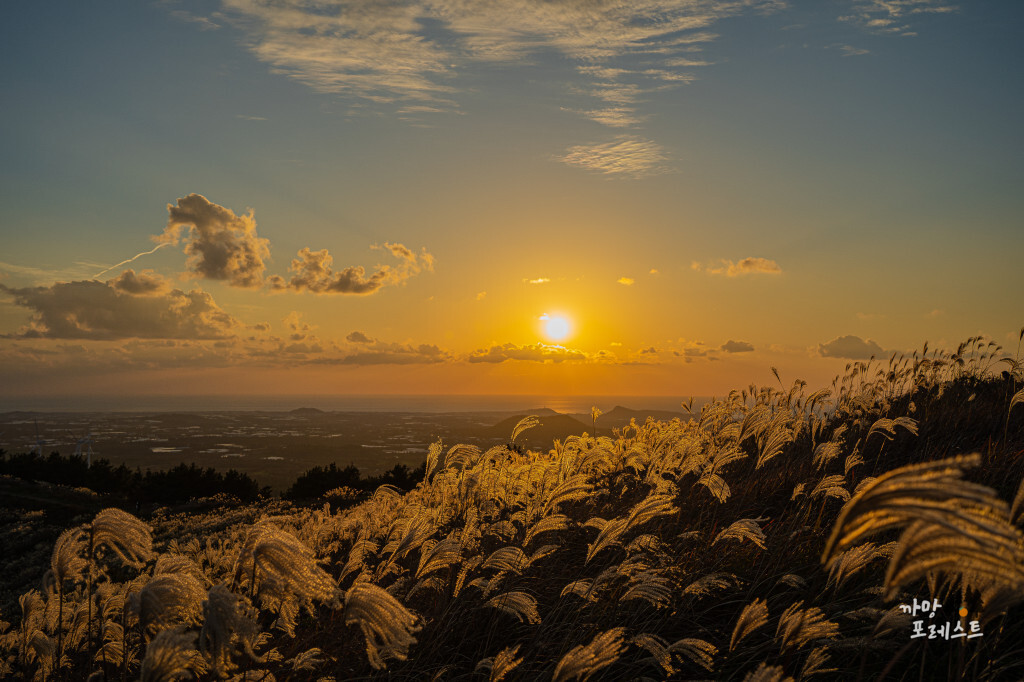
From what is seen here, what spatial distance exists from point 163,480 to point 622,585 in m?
39.8

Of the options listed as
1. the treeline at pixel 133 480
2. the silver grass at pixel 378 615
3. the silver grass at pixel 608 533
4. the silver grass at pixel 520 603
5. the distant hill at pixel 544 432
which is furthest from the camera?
the treeline at pixel 133 480

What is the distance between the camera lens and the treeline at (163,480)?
3397cm

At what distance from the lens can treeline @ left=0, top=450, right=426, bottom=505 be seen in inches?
1337

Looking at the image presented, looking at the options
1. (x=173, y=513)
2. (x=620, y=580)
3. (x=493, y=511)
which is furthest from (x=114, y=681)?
(x=173, y=513)

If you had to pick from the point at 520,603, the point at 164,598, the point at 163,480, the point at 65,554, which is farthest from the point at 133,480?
the point at 520,603

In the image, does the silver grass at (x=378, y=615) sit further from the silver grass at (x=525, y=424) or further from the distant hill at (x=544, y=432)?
the silver grass at (x=525, y=424)

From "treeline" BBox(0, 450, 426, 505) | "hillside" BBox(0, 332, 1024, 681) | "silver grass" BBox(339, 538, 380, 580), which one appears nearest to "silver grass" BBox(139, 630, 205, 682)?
"hillside" BBox(0, 332, 1024, 681)

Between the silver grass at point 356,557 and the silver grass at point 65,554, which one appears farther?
the silver grass at point 356,557

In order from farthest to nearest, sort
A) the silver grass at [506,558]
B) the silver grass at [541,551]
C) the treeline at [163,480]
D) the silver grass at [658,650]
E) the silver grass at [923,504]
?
the treeline at [163,480]
the silver grass at [541,551]
the silver grass at [506,558]
the silver grass at [658,650]
the silver grass at [923,504]

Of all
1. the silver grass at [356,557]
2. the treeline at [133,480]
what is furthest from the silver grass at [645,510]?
the treeline at [133,480]

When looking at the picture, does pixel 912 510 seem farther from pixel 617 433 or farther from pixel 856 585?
pixel 617 433

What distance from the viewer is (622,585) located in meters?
4.87

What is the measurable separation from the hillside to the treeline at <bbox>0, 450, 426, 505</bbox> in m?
26.1

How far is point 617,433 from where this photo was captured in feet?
34.1
